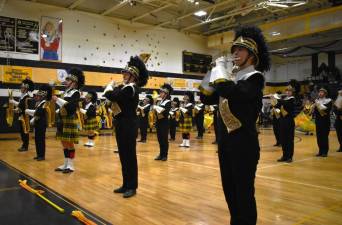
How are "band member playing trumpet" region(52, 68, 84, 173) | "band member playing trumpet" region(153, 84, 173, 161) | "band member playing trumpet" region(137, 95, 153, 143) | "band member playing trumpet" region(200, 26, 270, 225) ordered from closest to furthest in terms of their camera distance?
1. "band member playing trumpet" region(200, 26, 270, 225)
2. "band member playing trumpet" region(52, 68, 84, 173)
3. "band member playing trumpet" region(153, 84, 173, 161)
4. "band member playing trumpet" region(137, 95, 153, 143)

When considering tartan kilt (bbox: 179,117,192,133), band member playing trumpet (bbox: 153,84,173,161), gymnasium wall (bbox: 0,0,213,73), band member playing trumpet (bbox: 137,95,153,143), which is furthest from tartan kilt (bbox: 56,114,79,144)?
gymnasium wall (bbox: 0,0,213,73)

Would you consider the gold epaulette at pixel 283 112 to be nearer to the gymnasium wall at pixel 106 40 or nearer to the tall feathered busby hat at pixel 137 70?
the tall feathered busby hat at pixel 137 70

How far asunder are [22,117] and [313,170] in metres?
6.33

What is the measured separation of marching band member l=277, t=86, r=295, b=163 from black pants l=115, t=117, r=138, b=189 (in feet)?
11.7

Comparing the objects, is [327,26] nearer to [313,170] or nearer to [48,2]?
[313,170]

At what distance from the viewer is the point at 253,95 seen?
6.53ft

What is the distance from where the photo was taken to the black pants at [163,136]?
6656 mm

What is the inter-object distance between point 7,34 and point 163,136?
8.10 metres

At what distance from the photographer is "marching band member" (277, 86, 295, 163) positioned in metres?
6.21

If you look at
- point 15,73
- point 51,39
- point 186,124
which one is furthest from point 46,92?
point 51,39

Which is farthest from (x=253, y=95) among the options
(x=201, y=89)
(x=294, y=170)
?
(x=294, y=170)

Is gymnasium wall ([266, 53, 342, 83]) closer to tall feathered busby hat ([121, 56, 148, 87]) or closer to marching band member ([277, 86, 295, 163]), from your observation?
marching band member ([277, 86, 295, 163])

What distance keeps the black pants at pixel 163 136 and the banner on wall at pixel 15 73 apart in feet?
23.9

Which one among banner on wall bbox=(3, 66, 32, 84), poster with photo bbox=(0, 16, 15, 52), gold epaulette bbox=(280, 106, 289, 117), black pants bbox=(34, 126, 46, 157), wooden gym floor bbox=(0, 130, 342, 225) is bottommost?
wooden gym floor bbox=(0, 130, 342, 225)
